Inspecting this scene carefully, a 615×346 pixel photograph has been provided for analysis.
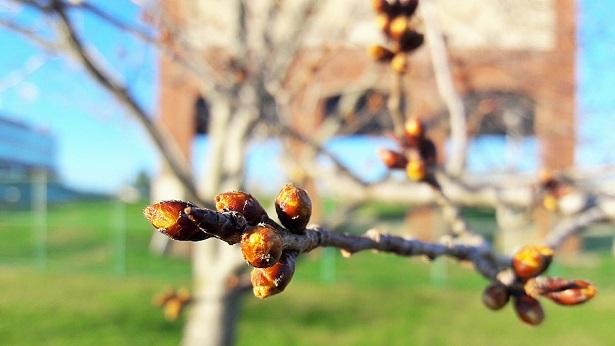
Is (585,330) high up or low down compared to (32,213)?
down

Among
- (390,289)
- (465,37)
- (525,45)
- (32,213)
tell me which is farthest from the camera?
(32,213)

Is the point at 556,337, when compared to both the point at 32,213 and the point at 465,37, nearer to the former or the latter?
the point at 465,37

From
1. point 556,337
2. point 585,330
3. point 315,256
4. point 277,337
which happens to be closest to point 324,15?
point 277,337

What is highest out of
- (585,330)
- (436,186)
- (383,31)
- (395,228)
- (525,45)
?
(525,45)

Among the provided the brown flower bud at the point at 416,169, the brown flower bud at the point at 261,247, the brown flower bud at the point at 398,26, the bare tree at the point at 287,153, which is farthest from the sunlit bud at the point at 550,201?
the brown flower bud at the point at 261,247

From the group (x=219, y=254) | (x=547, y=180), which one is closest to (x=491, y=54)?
(x=219, y=254)

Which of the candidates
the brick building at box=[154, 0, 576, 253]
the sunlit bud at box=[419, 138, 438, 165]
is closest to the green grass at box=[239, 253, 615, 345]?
the brick building at box=[154, 0, 576, 253]

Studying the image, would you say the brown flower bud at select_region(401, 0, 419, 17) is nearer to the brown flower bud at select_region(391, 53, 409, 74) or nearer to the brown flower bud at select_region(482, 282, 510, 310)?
the brown flower bud at select_region(391, 53, 409, 74)
